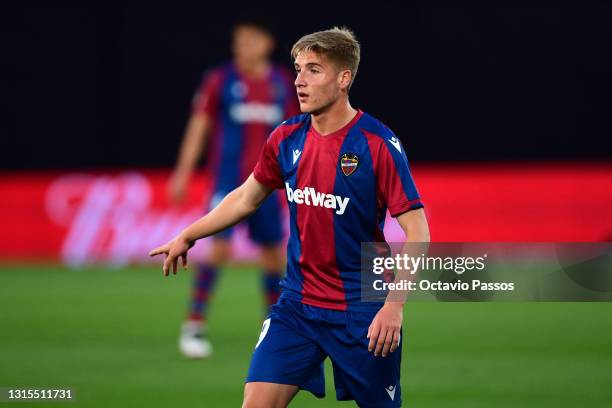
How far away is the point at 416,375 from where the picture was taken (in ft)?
27.5

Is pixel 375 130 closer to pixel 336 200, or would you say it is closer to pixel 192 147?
pixel 336 200

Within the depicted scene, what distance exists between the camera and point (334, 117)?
5.61 m

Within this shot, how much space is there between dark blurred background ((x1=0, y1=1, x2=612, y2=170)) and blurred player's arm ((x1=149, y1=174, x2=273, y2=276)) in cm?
1245

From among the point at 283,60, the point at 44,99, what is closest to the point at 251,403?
the point at 283,60

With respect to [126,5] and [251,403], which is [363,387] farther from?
[126,5]

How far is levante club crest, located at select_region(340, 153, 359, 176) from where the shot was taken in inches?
216

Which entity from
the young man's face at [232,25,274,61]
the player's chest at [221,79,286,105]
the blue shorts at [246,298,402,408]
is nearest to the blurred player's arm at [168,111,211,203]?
the player's chest at [221,79,286,105]

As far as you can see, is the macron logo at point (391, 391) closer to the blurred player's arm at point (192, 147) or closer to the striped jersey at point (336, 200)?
the striped jersey at point (336, 200)

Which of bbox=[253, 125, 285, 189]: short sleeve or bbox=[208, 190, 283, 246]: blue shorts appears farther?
bbox=[208, 190, 283, 246]: blue shorts

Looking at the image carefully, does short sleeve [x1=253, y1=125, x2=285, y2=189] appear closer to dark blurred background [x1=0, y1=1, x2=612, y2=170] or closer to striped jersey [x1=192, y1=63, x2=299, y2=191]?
striped jersey [x1=192, y1=63, x2=299, y2=191]

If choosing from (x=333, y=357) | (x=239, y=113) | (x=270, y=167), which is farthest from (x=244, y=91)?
(x=333, y=357)

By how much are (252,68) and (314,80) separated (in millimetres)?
4275

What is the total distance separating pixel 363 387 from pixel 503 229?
10.2 meters

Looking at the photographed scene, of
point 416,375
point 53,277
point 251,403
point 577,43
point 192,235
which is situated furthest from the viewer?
point 577,43
